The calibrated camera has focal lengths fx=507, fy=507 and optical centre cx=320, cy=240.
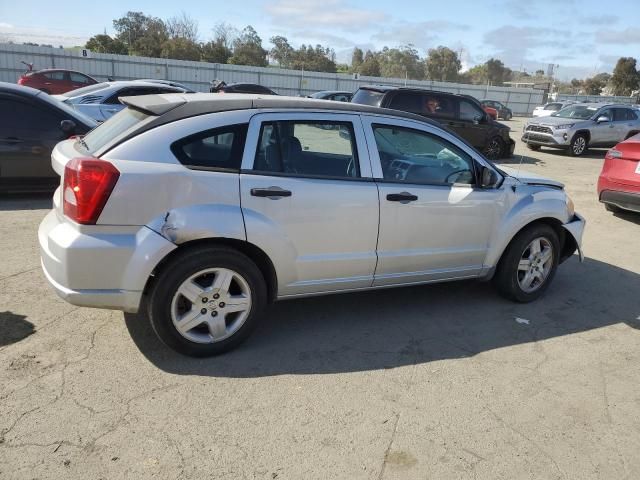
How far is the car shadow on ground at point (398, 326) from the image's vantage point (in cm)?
350

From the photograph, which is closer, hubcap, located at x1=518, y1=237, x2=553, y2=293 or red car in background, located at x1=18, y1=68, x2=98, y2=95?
hubcap, located at x1=518, y1=237, x2=553, y2=293

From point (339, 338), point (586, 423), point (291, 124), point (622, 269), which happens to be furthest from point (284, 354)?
point (622, 269)

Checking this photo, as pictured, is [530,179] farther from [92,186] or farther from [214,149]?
[92,186]

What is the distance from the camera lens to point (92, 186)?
9.86ft

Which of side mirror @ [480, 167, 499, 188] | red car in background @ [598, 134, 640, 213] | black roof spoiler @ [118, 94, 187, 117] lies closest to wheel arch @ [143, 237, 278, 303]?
black roof spoiler @ [118, 94, 187, 117]

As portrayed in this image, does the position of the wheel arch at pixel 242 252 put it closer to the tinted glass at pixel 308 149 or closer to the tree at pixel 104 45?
the tinted glass at pixel 308 149

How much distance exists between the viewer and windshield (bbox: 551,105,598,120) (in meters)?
17.3

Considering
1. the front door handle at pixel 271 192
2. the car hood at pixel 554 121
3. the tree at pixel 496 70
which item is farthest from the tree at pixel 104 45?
the tree at pixel 496 70

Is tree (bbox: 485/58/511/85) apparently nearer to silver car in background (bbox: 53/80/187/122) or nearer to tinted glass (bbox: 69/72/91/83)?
tinted glass (bbox: 69/72/91/83)

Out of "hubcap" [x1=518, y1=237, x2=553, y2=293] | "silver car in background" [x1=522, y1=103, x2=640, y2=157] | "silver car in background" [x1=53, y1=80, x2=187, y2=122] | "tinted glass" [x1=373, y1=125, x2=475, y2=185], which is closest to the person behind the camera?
"tinted glass" [x1=373, y1=125, x2=475, y2=185]

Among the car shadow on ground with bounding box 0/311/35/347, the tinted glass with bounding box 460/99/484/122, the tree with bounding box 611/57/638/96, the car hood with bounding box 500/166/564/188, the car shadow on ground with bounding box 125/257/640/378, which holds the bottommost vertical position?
the car shadow on ground with bounding box 0/311/35/347

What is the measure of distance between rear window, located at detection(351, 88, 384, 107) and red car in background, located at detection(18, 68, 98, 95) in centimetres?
1319

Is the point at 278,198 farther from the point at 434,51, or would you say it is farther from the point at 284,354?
the point at 434,51

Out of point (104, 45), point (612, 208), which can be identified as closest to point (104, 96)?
point (612, 208)
